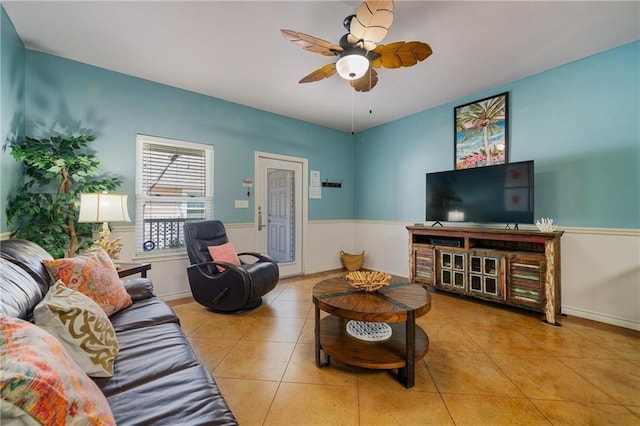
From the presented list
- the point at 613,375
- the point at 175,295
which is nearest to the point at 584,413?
the point at 613,375

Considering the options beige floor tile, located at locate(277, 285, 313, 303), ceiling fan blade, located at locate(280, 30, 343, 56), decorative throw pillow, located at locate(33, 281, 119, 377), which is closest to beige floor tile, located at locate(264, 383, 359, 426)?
decorative throw pillow, located at locate(33, 281, 119, 377)

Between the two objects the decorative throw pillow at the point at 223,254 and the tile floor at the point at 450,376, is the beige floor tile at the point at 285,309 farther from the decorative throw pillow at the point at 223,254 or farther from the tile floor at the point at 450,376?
the decorative throw pillow at the point at 223,254

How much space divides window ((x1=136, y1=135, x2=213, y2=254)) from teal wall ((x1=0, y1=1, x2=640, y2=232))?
107 mm

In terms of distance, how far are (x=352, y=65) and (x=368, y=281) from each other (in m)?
1.55

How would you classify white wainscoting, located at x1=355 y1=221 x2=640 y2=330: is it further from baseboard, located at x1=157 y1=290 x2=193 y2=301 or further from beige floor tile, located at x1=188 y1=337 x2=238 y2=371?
baseboard, located at x1=157 y1=290 x2=193 y2=301

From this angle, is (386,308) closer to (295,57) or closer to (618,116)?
(295,57)

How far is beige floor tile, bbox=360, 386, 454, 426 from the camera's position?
4.62 ft

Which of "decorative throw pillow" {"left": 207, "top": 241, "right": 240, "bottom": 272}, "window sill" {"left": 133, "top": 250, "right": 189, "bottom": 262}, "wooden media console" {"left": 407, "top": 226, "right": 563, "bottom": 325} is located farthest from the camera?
"window sill" {"left": 133, "top": 250, "right": 189, "bottom": 262}

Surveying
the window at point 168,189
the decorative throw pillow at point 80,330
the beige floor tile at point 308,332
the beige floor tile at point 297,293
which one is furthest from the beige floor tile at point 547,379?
the window at point 168,189

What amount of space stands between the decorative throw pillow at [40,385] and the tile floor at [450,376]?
1.01 meters

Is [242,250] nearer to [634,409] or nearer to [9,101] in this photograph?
[9,101]

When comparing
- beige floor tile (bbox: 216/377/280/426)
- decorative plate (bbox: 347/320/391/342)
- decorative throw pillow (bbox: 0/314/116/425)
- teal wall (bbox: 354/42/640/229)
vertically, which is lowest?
beige floor tile (bbox: 216/377/280/426)

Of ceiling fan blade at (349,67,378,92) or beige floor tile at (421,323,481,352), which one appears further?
ceiling fan blade at (349,67,378,92)

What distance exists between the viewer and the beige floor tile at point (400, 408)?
1.41 m
